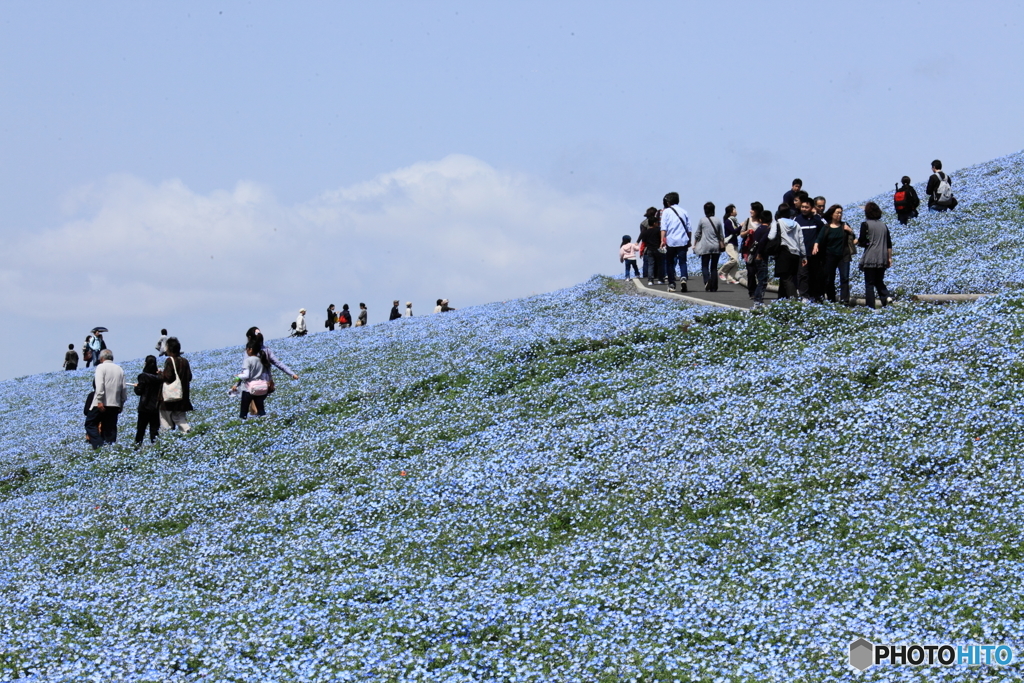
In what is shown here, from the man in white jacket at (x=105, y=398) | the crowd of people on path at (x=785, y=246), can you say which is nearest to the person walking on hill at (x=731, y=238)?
the crowd of people on path at (x=785, y=246)

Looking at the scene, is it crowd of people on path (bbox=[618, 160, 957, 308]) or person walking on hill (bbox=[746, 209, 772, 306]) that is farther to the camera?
person walking on hill (bbox=[746, 209, 772, 306])

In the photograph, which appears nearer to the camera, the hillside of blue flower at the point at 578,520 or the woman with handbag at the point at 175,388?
the hillside of blue flower at the point at 578,520

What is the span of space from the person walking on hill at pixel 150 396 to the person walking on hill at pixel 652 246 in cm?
1469

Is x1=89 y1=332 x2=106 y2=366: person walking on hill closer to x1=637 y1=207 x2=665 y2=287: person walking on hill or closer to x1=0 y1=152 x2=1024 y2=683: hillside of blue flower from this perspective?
x1=0 y1=152 x2=1024 y2=683: hillside of blue flower

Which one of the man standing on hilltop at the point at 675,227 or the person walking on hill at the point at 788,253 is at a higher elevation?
the man standing on hilltop at the point at 675,227

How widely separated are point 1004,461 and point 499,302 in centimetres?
2730

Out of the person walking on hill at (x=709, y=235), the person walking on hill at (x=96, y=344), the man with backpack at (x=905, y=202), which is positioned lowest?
the person walking on hill at (x=96, y=344)

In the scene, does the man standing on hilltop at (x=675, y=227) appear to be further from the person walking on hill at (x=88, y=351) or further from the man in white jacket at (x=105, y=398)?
the person walking on hill at (x=88, y=351)

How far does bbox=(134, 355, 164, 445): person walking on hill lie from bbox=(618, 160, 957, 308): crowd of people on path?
1349 cm

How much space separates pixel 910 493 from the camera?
12852mm

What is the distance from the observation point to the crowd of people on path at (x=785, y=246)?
22.1 meters

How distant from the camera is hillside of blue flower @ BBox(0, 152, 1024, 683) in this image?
1038 cm

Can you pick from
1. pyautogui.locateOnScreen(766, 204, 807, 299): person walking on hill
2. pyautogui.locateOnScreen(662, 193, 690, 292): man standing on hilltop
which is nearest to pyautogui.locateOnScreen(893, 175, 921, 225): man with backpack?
pyautogui.locateOnScreen(662, 193, 690, 292): man standing on hilltop

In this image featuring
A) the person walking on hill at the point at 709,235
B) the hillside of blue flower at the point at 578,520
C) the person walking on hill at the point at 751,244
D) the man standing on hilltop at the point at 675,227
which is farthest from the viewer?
the man standing on hilltop at the point at 675,227
